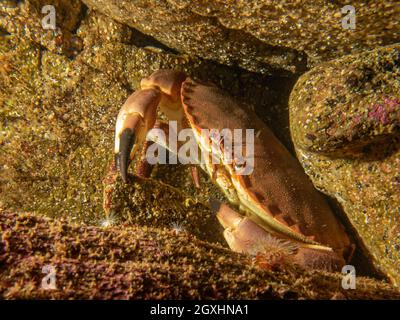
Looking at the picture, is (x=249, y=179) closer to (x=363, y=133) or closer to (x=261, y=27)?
(x=363, y=133)

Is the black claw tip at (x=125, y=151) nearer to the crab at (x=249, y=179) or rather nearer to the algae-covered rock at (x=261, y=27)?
the crab at (x=249, y=179)

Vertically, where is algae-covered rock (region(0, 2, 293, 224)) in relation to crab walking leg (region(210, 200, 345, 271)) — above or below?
above

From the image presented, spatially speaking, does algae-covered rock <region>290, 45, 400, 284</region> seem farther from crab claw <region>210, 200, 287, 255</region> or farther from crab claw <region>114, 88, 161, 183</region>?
crab claw <region>114, 88, 161, 183</region>

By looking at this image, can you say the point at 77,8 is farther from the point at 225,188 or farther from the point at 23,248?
the point at 23,248

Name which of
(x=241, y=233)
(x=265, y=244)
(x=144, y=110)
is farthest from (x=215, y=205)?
(x=144, y=110)

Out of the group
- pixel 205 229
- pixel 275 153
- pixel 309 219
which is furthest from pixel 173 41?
pixel 309 219

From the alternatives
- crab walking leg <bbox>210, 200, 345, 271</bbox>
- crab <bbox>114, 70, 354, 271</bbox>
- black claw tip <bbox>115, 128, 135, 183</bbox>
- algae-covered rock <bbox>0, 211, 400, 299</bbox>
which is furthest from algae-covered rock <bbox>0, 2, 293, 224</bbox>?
algae-covered rock <bbox>0, 211, 400, 299</bbox>
